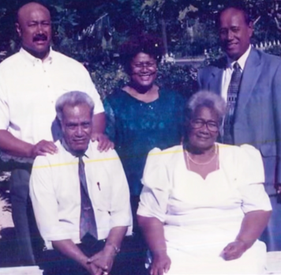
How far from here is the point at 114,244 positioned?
103 inches

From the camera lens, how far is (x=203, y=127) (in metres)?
2.53

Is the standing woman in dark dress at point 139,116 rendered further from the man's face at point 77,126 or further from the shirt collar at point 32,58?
the shirt collar at point 32,58

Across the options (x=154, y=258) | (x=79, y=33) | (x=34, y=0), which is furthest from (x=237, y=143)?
(x=34, y=0)

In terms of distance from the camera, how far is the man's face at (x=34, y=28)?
2545mm

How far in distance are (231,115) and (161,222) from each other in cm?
44

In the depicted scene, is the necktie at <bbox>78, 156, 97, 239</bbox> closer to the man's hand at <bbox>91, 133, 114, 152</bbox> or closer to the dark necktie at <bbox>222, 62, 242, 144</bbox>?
the man's hand at <bbox>91, 133, 114, 152</bbox>

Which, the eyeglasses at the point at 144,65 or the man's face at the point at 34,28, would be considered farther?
the eyeglasses at the point at 144,65

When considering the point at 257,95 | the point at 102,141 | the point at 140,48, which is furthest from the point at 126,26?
the point at 257,95

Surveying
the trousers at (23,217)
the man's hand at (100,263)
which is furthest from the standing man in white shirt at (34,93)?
the man's hand at (100,263)

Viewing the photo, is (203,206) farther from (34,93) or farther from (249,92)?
(34,93)

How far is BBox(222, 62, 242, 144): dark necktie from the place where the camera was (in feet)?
8.71

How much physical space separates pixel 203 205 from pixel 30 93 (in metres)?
0.69

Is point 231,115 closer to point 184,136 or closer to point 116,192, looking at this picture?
point 184,136

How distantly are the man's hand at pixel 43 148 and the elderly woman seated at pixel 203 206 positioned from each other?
12.6 inches
